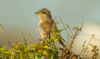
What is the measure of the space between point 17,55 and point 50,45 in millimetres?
107

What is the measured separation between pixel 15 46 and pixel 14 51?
0.02m

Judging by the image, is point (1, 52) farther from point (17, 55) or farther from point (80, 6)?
point (80, 6)

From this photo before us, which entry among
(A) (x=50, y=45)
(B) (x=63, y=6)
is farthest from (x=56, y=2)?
(A) (x=50, y=45)

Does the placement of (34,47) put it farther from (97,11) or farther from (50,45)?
(97,11)

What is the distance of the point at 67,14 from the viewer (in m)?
2.37

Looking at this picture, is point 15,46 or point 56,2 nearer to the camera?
point 15,46

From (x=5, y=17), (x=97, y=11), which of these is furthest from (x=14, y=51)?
(x=97, y=11)

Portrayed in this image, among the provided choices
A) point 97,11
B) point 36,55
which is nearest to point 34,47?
point 36,55

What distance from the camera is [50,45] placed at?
3.13ft

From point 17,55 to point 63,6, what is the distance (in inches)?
58.8

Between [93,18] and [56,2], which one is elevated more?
[56,2]

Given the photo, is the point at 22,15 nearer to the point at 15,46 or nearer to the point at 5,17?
the point at 5,17

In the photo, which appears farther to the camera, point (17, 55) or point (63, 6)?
point (63, 6)

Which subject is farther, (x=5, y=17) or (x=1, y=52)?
(x=5, y=17)
